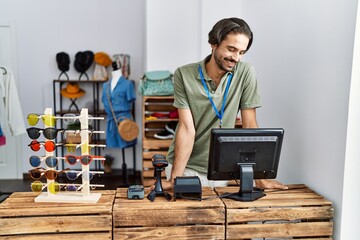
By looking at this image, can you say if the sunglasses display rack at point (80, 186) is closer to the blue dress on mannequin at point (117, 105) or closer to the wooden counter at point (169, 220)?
the wooden counter at point (169, 220)

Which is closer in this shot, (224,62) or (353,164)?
(353,164)

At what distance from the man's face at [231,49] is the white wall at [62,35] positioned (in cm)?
353

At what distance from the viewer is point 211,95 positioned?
2000 mm

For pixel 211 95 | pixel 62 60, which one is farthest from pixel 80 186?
pixel 62 60

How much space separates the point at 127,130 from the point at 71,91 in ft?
3.97

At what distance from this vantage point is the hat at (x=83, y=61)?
5.05 metres

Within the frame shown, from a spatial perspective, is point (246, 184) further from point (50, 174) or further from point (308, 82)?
point (50, 174)

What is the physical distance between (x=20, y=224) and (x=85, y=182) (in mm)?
325

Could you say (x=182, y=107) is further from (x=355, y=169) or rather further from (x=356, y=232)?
(x=356, y=232)

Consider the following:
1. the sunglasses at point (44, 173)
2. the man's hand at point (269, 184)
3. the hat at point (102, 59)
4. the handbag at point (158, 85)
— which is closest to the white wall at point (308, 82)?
the man's hand at point (269, 184)

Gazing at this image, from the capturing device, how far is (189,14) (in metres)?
4.11

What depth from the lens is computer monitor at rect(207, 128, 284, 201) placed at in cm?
170

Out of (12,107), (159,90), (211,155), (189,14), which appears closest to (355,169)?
(211,155)

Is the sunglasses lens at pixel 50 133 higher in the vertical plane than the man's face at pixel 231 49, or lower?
lower
